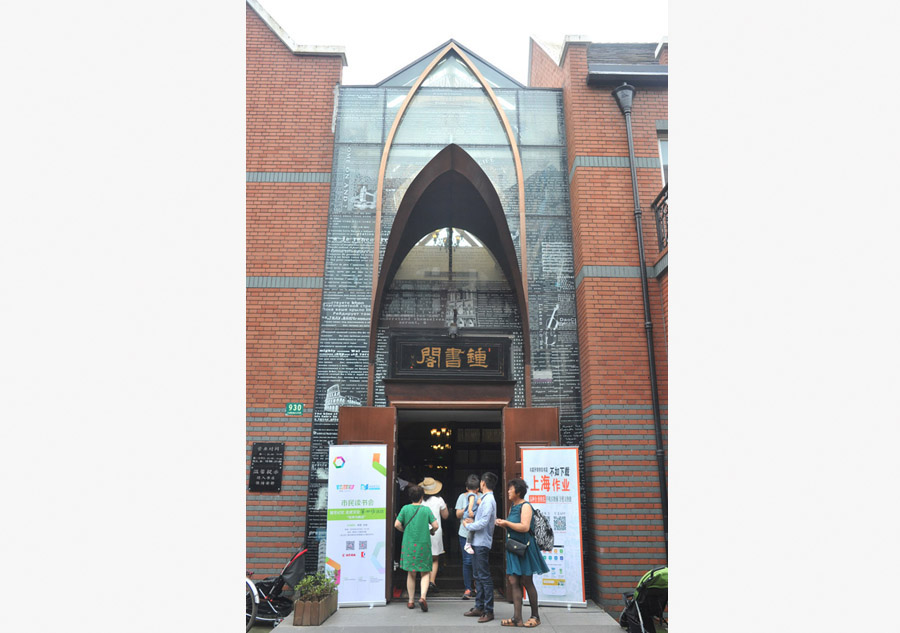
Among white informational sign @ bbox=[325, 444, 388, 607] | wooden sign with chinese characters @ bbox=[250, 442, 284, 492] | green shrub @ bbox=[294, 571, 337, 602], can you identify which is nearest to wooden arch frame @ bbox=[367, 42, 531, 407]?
white informational sign @ bbox=[325, 444, 388, 607]

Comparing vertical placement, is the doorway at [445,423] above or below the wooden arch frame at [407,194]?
below

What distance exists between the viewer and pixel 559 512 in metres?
6.99

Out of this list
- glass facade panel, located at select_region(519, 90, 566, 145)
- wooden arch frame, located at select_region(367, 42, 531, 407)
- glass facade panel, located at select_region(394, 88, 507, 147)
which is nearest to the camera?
wooden arch frame, located at select_region(367, 42, 531, 407)

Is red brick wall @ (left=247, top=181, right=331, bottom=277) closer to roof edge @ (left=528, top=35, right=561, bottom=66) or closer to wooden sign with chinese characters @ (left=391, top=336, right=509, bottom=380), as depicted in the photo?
wooden sign with chinese characters @ (left=391, top=336, right=509, bottom=380)

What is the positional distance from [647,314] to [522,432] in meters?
2.43

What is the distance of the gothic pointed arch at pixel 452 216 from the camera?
7.52 metres

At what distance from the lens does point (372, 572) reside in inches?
268

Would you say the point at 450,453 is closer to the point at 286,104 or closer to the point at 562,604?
the point at 562,604

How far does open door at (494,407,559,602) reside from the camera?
745cm

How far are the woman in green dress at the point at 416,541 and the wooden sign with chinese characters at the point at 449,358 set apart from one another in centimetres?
180

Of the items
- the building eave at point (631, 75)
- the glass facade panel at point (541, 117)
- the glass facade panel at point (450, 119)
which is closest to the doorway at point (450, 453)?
the glass facade panel at point (450, 119)

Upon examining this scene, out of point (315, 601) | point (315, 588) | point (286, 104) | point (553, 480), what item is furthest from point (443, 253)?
point (315, 601)

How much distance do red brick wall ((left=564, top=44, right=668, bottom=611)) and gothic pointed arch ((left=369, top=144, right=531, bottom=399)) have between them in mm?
1058

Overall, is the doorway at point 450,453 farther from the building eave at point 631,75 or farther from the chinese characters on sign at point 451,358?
the building eave at point 631,75
